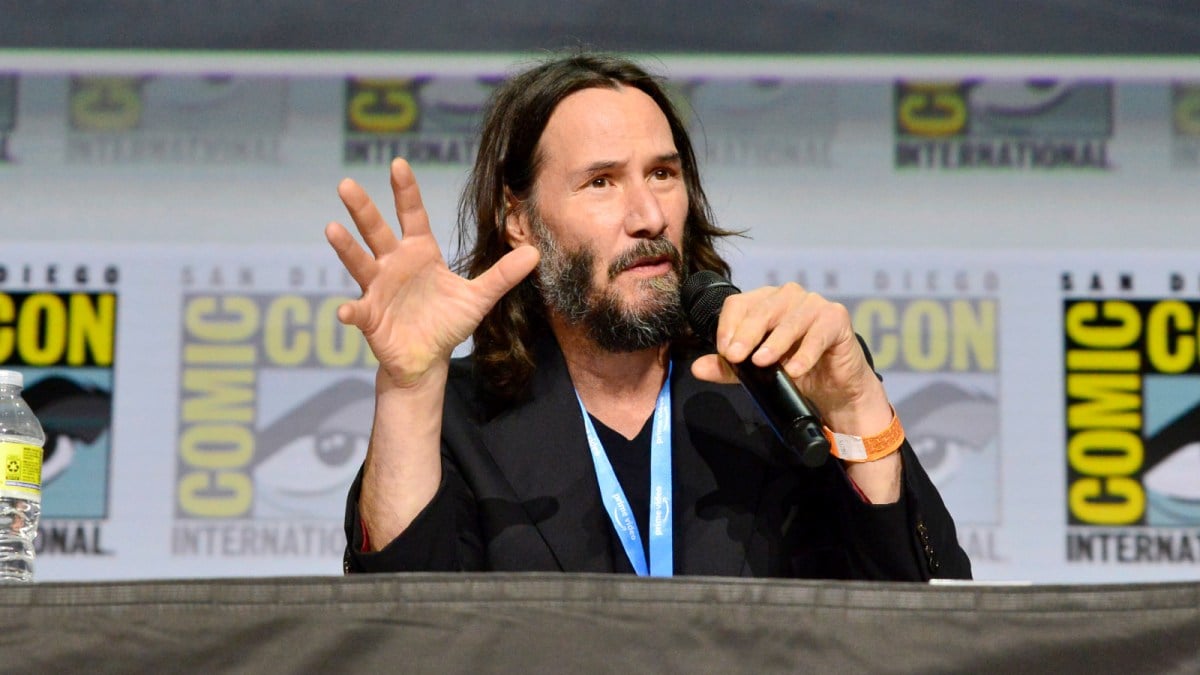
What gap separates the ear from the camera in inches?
83.5

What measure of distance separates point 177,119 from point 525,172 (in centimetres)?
114

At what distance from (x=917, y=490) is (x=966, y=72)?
5.15 feet

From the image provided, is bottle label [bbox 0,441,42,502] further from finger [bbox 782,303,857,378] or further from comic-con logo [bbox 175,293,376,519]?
comic-con logo [bbox 175,293,376,519]

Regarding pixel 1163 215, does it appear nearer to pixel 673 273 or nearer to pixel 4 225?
pixel 673 273

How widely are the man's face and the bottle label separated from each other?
0.79 metres

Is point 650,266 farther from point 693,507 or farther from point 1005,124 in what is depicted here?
point 1005,124

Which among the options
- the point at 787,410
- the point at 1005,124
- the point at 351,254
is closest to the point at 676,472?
the point at 787,410

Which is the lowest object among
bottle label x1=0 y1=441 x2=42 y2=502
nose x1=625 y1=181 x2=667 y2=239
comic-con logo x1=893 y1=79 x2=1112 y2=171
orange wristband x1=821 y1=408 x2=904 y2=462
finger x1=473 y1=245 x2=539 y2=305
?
bottle label x1=0 y1=441 x2=42 y2=502

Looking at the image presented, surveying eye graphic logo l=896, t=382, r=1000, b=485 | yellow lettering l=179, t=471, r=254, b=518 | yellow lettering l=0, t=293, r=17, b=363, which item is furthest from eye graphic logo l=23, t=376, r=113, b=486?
eye graphic logo l=896, t=382, r=1000, b=485

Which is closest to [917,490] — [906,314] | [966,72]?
[906,314]

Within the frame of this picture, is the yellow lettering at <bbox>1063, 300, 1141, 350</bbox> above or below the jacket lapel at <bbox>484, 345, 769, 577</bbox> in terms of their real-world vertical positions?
above

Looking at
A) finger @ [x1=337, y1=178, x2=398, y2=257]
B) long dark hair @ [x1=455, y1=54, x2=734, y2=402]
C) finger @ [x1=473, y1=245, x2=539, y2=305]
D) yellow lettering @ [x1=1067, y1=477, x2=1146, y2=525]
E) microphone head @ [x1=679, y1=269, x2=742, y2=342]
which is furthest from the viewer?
yellow lettering @ [x1=1067, y1=477, x2=1146, y2=525]

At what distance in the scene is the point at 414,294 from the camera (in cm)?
143

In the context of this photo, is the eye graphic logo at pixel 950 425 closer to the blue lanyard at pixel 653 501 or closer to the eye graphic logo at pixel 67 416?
the blue lanyard at pixel 653 501
